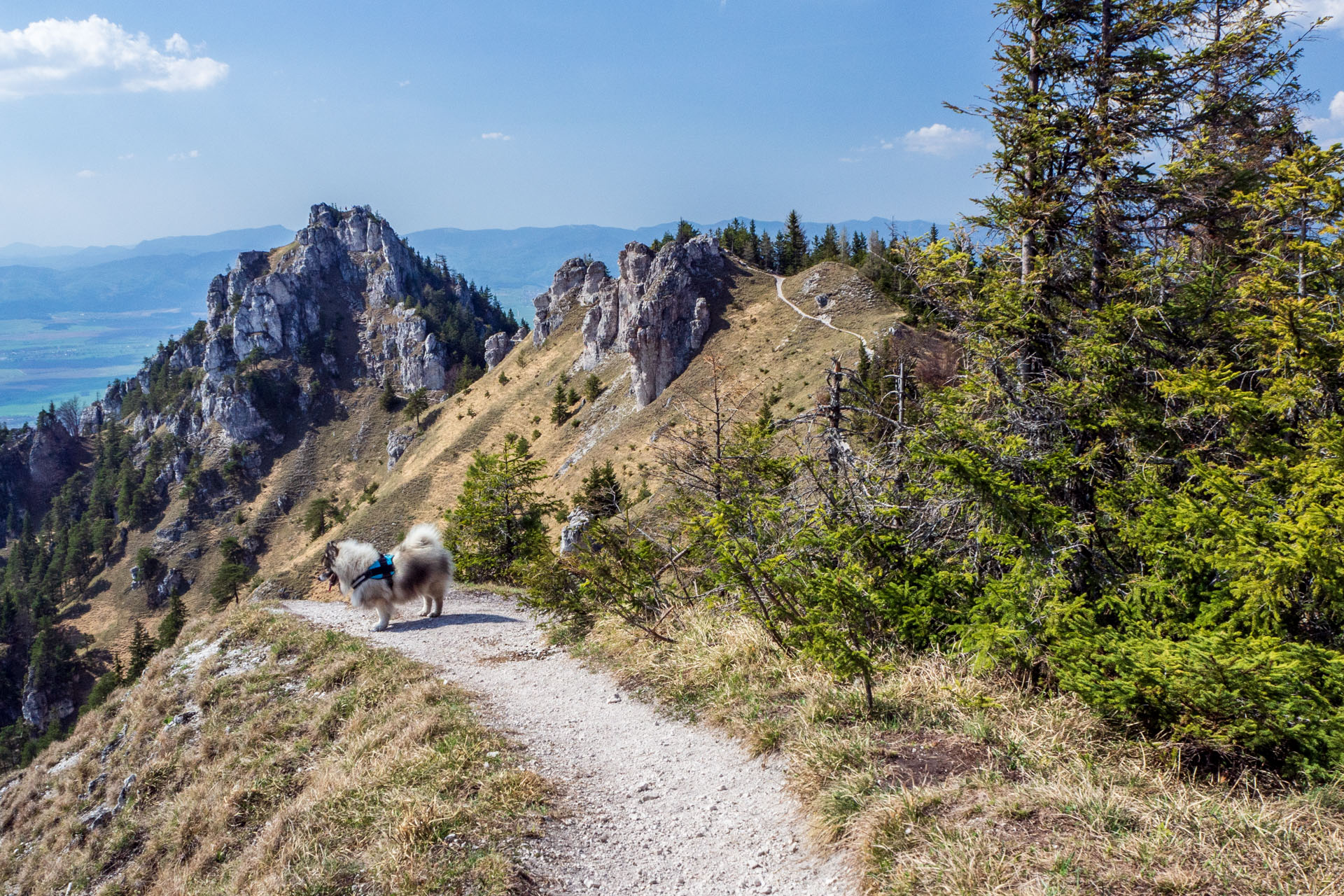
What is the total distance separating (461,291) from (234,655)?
192720 millimetres

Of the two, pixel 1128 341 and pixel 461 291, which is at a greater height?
pixel 461 291

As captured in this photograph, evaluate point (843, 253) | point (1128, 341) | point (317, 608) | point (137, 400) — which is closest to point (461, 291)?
point (137, 400)

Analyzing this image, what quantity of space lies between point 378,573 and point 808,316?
54.0 meters

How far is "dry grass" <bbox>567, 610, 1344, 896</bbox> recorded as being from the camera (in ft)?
11.7

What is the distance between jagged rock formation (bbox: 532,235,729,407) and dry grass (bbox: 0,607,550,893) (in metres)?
54.0

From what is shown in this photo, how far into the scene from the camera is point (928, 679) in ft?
21.4

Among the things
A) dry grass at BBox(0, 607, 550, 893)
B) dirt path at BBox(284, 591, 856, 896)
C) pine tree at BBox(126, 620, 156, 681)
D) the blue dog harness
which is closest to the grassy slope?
dirt path at BBox(284, 591, 856, 896)

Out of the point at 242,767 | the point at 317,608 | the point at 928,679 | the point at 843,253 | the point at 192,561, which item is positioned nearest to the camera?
the point at 928,679

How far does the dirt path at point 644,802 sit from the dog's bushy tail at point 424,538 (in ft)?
13.8

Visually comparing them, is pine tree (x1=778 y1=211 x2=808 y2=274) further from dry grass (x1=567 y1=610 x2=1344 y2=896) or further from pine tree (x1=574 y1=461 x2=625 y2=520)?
dry grass (x1=567 y1=610 x2=1344 y2=896)

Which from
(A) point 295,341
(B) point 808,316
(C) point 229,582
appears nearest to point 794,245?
(B) point 808,316

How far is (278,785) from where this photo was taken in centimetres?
767

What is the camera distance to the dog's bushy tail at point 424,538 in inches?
538

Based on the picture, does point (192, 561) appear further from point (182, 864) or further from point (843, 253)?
point (182, 864)
